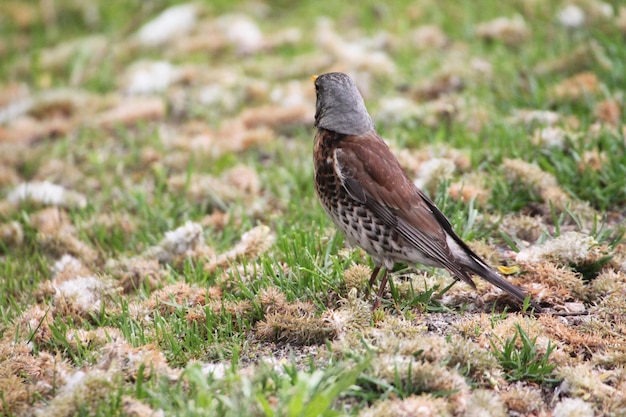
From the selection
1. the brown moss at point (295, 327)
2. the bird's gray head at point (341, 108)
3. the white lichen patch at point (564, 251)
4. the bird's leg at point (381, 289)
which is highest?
the bird's gray head at point (341, 108)

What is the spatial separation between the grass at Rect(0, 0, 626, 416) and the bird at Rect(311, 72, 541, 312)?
187mm

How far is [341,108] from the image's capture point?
4480mm

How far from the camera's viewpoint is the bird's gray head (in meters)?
4.45

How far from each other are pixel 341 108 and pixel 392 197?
2.15 feet

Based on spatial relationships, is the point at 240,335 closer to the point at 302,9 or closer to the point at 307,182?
the point at 307,182

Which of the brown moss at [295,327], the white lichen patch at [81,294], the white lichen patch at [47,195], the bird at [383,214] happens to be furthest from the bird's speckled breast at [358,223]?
the white lichen patch at [47,195]

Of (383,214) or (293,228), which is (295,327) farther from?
(293,228)

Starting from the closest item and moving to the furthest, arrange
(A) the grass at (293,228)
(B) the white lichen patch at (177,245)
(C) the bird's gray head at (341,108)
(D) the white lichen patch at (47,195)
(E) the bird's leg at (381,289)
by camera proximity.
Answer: (A) the grass at (293,228), (E) the bird's leg at (381,289), (C) the bird's gray head at (341,108), (B) the white lichen patch at (177,245), (D) the white lichen patch at (47,195)

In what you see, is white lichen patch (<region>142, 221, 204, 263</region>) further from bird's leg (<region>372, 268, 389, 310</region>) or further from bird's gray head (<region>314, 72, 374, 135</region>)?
bird's leg (<region>372, 268, 389, 310</region>)

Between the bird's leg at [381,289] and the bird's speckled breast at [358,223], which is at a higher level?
the bird's speckled breast at [358,223]

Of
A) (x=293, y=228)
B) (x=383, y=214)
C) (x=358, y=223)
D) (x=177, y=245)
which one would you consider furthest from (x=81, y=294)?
(x=383, y=214)

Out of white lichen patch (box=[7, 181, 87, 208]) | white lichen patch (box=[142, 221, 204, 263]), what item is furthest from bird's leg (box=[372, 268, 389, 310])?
white lichen patch (box=[7, 181, 87, 208])

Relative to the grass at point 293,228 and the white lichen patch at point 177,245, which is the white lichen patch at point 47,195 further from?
the white lichen patch at point 177,245

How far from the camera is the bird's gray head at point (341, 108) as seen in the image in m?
4.45
